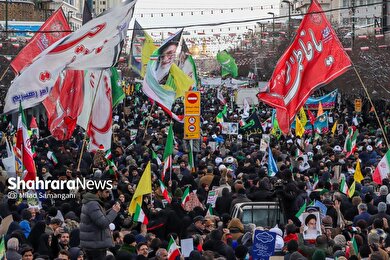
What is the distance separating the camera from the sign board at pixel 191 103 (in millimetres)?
25500

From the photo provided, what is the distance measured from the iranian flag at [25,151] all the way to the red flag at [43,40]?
6002 millimetres

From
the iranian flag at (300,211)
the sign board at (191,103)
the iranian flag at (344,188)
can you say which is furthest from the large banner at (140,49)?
the iranian flag at (300,211)

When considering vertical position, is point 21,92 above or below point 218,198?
above

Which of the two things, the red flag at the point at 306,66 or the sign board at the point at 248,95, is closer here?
the red flag at the point at 306,66

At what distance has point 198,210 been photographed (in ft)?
51.4

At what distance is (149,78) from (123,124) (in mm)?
11368

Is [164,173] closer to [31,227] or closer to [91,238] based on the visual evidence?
[31,227]

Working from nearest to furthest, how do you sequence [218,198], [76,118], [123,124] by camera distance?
[218,198] → [76,118] → [123,124]

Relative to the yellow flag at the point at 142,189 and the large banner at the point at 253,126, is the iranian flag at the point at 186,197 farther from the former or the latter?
the large banner at the point at 253,126

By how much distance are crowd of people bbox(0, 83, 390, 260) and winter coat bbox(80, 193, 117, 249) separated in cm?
1

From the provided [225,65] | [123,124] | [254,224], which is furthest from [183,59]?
[225,65]

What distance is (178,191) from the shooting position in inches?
699

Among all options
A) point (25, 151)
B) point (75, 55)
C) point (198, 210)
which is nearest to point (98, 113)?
point (75, 55)

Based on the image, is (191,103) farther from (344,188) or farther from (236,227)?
(236,227)
